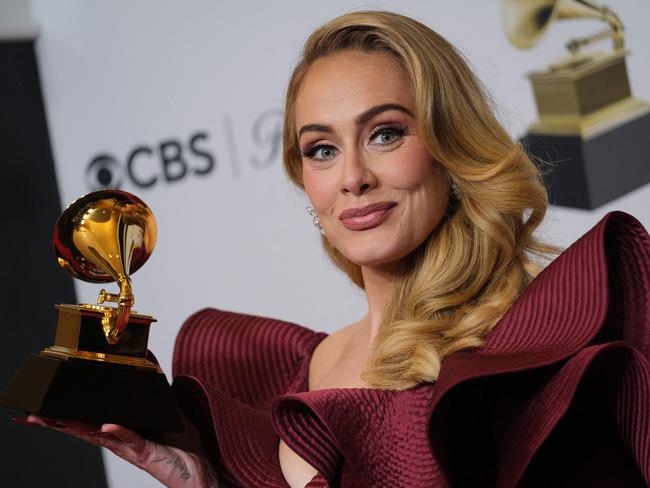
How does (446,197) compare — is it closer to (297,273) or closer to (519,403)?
(519,403)

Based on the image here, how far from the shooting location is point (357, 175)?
5.31 ft

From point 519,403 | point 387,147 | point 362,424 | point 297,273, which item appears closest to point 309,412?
point 362,424

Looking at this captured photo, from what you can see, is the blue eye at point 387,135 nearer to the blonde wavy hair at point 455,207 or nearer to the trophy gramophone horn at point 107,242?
the blonde wavy hair at point 455,207

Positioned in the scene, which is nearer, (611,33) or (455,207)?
(455,207)

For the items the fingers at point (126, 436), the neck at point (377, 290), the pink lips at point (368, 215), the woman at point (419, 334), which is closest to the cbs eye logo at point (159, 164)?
the woman at point (419, 334)


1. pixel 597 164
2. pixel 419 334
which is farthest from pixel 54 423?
pixel 597 164

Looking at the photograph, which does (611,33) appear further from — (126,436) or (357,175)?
(126,436)

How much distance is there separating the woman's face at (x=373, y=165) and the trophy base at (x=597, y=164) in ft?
3.78

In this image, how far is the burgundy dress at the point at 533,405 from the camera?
1338mm

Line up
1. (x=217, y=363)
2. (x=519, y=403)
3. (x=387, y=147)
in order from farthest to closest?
(x=217, y=363), (x=387, y=147), (x=519, y=403)

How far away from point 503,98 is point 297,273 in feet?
2.23

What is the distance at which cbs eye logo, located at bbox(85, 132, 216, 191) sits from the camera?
2859mm

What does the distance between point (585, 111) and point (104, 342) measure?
165 centimetres

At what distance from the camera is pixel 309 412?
1.48 meters
